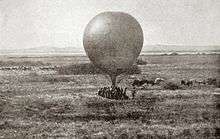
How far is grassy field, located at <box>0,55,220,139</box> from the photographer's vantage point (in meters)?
7.85

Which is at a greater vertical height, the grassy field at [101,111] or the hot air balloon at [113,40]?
the hot air balloon at [113,40]

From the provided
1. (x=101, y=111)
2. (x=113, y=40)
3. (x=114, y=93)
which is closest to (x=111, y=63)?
(x=113, y=40)

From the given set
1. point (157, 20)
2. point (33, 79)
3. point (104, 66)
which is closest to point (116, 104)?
point (104, 66)

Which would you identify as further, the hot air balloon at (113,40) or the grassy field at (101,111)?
the hot air balloon at (113,40)

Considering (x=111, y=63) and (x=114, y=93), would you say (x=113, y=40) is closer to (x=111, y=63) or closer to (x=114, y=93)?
(x=111, y=63)

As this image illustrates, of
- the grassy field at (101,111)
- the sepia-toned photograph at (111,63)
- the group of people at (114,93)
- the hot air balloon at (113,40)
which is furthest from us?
the group of people at (114,93)

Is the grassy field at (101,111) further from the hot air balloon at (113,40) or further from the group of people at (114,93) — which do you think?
the hot air balloon at (113,40)

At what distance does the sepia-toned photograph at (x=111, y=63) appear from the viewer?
857 centimetres

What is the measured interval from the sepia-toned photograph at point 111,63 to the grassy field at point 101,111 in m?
0.02

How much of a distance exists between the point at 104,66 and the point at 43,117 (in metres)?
2.50

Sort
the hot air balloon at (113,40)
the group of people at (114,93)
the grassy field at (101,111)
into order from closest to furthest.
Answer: the grassy field at (101,111) < the hot air balloon at (113,40) < the group of people at (114,93)

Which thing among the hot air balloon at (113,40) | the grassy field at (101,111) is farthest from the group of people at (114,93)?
the hot air balloon at (113,40)

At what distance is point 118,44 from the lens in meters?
9.94

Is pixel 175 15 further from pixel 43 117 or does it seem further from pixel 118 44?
pixel 43 117
